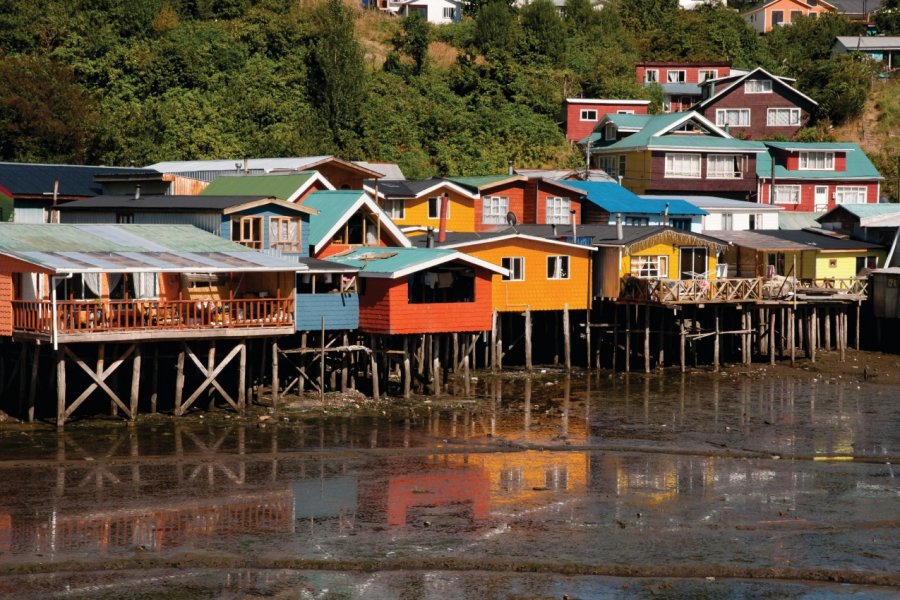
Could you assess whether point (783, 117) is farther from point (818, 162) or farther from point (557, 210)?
point (557, 210)

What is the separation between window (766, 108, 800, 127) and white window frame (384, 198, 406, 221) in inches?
1408

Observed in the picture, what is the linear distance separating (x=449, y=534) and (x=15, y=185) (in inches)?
1309

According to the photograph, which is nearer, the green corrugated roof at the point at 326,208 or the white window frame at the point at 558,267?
the green corrugated roof at the point at 326,208

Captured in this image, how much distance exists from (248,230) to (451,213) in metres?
18.0

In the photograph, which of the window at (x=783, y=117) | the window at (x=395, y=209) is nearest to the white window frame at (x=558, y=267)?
the window at (x=395, y=209)

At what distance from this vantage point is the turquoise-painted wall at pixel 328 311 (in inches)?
1697

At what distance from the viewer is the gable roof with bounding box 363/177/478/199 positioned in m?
58.7

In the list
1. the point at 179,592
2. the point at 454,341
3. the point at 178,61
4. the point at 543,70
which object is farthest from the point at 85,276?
the point at 543,70

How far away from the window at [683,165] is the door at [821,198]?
27.2 ft

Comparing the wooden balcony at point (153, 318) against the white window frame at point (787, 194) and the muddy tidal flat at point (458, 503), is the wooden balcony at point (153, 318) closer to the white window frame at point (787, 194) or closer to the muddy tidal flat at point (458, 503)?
the muddy tidal flat at point (458, 503)

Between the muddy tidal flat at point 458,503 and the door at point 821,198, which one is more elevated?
the door at point 821,198

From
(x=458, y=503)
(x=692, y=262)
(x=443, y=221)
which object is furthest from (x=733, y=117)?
(x=458, y=503)

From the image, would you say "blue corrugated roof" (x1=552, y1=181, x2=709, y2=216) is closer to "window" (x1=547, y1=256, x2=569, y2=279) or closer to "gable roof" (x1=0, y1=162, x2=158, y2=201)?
"window" (x1=547, y1=256, x2=569, y2=279)

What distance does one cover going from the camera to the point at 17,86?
69000 mm
